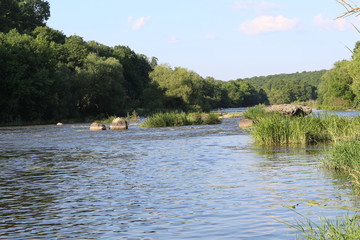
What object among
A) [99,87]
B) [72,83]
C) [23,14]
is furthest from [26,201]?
[23,14]

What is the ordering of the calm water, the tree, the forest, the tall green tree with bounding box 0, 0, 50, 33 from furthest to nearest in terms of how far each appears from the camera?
the tall green tree with bounding box 0, 0, 50, 33
the forest
the tree
the calm water

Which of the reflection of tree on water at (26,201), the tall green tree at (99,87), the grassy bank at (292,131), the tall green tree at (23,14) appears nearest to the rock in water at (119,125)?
the grassy bank at (292,131)

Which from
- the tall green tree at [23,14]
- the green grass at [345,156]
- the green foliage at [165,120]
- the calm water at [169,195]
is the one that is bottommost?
the calm water at [169,195]

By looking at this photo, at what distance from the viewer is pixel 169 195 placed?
12.6m

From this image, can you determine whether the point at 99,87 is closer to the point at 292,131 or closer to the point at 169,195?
the point at 292,131

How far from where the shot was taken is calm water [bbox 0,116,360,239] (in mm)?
9203

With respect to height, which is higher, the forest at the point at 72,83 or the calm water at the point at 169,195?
the forest at the point at 72,83

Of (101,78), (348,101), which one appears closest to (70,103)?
(101,78)

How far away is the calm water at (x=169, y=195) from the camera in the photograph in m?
9.20

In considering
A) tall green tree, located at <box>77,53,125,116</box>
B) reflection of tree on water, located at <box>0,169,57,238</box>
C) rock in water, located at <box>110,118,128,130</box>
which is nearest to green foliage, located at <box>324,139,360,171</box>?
reflection of tree on water, located at <box>0,169,57,238</box>

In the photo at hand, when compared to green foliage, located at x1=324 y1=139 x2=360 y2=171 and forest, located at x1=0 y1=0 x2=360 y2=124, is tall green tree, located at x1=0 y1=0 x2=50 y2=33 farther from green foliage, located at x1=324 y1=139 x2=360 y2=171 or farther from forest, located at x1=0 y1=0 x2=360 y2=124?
green foliage, located at x1=324 y1=139 x2=360 y2=171

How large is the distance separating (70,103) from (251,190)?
208 feet

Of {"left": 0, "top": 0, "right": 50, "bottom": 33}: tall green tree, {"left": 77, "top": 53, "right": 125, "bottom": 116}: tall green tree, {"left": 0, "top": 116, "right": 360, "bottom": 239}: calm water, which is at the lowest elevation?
{"left": 0, "top": 116, "right": 360, "bottom": 239}: calm water

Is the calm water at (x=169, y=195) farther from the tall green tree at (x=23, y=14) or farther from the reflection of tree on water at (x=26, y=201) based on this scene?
the tall green tree at (x=23, y=14)
